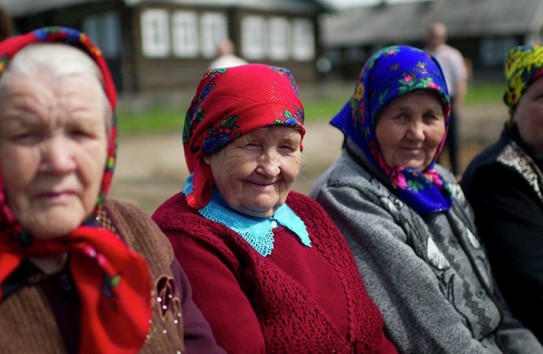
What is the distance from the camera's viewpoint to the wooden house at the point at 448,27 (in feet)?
136

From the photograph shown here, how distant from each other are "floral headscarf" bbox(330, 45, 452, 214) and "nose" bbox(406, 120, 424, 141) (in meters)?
0.13

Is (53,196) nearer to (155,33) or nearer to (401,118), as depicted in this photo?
(401,118)

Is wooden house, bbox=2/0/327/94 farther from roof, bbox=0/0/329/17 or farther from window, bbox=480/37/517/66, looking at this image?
window, bbox=480/37/517/66

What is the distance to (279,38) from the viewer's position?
1014 inches

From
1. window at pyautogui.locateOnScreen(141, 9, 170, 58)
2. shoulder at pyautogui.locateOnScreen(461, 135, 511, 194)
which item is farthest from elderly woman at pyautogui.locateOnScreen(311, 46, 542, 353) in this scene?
window at pyautogui.locateOnScreen(141, 9, 170, 58)

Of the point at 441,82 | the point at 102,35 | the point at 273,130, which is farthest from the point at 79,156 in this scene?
the point at 102,35

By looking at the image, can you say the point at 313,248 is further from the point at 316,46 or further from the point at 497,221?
the point at 316,46

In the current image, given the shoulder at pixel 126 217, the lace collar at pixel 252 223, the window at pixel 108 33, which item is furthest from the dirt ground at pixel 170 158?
the window at pixel 108 33

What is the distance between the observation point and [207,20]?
2305 centimetres

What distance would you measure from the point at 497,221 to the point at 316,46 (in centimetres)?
2518

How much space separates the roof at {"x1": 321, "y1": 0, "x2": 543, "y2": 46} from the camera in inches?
1642

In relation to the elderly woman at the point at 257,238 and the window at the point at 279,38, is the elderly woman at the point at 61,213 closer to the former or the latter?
the elderly woman at the point at 257,238

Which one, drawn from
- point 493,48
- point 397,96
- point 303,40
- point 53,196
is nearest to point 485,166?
point 397,96

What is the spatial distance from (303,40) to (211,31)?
200 inches
